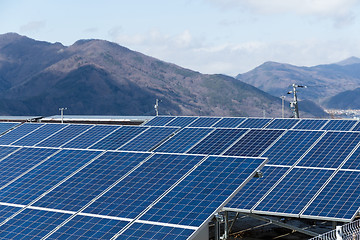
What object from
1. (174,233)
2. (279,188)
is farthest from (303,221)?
(174,233)

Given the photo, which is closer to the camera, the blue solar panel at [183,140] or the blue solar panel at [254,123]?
the blue solar panel at [183,140]

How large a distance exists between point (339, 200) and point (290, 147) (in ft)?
22.4

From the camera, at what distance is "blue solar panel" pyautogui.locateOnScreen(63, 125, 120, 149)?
92.3ft

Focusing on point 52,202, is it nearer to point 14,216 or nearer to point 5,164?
point 14,216

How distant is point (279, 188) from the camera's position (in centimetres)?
2675

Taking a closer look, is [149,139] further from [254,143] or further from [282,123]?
[282,123]

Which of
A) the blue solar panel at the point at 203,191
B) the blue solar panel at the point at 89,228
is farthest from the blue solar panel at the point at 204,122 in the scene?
the blue solar panel at the point at 89,228

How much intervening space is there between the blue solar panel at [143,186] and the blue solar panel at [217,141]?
27.6 ft

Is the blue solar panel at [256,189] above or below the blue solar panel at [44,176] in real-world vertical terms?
below

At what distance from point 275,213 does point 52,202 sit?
33.6ft

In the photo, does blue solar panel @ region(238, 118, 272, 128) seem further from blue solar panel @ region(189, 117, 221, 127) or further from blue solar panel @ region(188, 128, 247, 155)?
blue solar panel @ region(188, 128, 247, 155)

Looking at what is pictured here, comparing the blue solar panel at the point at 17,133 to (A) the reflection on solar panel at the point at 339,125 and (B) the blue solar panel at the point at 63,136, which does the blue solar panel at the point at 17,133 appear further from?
(A) the reflection on solar panel at the point at 339,125

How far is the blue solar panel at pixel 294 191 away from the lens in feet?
82.0

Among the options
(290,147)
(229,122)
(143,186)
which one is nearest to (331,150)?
(290,147)
